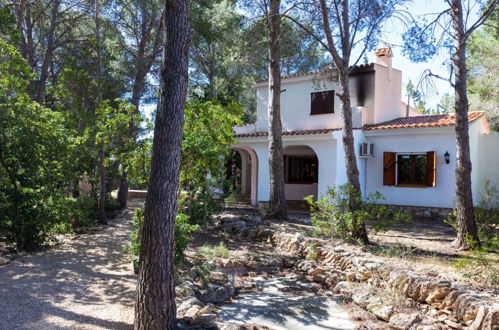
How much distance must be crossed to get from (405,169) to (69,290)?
40.8ft

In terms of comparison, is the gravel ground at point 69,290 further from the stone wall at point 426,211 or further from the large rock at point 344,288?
the stone wall at point 426,211

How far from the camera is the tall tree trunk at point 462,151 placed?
848 centimetres

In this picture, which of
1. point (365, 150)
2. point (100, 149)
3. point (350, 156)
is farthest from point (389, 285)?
point (100, 149)

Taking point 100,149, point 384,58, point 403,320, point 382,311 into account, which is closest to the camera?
point 403,320

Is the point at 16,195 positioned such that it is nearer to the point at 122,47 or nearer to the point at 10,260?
the point at 10,260

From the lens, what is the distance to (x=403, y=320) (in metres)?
5.37

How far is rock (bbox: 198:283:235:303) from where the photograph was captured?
20.6 feet

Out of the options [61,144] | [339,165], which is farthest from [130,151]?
[339,165]

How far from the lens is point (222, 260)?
852 cm

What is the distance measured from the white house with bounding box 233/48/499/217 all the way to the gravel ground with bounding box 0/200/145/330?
824 centimetres

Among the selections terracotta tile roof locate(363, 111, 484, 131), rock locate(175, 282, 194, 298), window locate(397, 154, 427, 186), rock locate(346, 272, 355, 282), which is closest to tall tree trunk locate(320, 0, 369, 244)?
rock locate(346, 272, 355, 282)

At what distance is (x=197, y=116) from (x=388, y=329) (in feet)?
18.0

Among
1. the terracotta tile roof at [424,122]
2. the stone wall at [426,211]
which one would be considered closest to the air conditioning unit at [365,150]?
the terracotta tile roof at [424,122]

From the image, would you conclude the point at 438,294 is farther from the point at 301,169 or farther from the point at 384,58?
the point at 384,58
